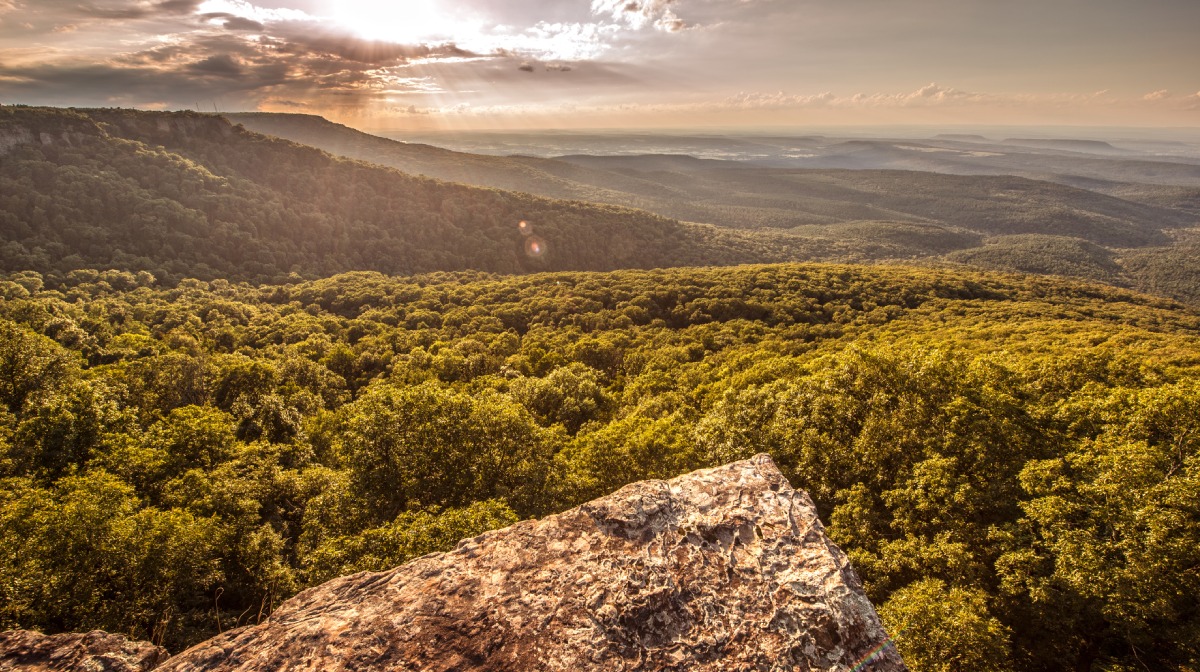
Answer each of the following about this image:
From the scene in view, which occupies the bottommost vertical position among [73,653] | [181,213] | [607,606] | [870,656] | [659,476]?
[659,476]

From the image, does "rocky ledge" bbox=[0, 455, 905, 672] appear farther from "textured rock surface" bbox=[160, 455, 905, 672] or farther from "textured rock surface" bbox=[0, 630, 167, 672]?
"textured rock surface" bbox=[0, 630, 167, 672]

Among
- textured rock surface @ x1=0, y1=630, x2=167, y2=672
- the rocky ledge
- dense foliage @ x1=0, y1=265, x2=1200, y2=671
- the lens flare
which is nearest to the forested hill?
dense foliage @ x1=0, y1=265, x2=1200, y2=671

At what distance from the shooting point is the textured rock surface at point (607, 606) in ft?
25.5

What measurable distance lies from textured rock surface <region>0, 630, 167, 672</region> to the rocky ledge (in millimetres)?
1222

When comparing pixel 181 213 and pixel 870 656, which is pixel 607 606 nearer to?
pixel 870 656

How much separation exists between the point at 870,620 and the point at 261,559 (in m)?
28.5

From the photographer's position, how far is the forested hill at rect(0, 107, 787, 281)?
128m

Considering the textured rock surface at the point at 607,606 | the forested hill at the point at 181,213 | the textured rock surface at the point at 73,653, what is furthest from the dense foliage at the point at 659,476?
the forested hill at the point at 181,213

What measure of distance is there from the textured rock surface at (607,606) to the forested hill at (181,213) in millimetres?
160568

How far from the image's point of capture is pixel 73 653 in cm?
859

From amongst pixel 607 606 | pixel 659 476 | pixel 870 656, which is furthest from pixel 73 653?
pixel 659 476

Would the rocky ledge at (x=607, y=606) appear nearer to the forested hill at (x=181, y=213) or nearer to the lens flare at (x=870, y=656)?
the lens flare at (x=870, y=656)

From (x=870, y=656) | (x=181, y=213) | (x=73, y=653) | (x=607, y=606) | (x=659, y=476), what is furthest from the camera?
(x=181, y=213)

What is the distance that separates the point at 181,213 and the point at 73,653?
19023 centimetres
